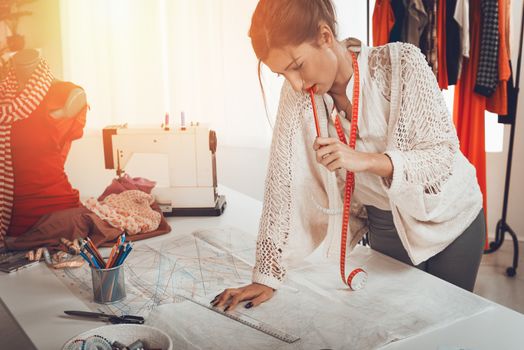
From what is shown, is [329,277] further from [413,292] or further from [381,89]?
[381,89]

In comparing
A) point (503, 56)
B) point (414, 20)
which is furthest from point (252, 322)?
point (503, 56)

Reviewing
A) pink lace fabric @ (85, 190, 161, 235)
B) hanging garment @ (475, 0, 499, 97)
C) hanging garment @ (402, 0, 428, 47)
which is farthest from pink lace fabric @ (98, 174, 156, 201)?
hanging garment @ (475, 0, 499, 97)

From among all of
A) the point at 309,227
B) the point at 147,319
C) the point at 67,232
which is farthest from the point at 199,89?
the point at 147,319

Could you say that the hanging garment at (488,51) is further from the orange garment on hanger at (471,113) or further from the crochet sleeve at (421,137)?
the crochet sleeve at (421,137)

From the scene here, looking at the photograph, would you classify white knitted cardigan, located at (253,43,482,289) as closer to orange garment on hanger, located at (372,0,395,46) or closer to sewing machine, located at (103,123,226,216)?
sewing machine, located at (103,123,226,216)

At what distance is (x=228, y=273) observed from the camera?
4.17 ft

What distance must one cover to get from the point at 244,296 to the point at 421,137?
516mm

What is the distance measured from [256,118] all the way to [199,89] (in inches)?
15.6

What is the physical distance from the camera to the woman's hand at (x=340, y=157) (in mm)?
1034

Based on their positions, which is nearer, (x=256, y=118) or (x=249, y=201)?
(x=249, y=201)

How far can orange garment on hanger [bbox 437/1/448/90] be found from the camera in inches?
109

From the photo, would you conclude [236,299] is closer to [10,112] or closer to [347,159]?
[347,159]

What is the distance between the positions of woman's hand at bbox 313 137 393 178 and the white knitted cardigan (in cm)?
2

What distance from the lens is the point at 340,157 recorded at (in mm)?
1033
